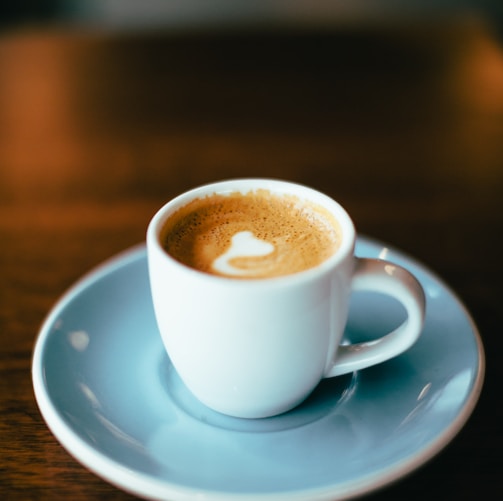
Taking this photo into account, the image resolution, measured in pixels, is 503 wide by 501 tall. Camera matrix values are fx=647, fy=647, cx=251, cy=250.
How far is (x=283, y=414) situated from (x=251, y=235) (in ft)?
0.65

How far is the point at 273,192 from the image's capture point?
771 mm

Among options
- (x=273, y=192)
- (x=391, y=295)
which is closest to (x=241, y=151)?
(x=273, y=192)

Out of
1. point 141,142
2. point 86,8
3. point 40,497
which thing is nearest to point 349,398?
point 40,497

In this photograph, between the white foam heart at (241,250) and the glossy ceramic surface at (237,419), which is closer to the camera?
the glossy ceramic surface at (237,419)

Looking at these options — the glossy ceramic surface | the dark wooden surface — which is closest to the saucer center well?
the glossy ceramic surface

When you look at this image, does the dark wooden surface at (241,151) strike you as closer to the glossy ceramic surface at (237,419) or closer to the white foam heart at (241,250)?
the glossy ceramic surface at (237,419)

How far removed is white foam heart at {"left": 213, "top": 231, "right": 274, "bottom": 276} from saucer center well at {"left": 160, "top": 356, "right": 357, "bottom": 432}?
0.14m

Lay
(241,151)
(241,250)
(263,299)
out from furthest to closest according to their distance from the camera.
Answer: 1. (241,151)
2. (241,250)
3. (263,299)

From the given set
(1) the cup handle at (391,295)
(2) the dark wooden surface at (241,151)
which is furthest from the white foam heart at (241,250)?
(2) the dark wooden surface at (241,151)

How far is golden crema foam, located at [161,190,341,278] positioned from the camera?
2.19 ft

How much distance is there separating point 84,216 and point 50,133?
14.1 inches

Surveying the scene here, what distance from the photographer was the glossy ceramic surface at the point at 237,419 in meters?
0.54

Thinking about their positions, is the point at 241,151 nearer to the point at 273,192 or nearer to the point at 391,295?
the point at 273,192

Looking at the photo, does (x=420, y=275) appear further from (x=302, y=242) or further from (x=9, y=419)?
(x=9, y=419)
